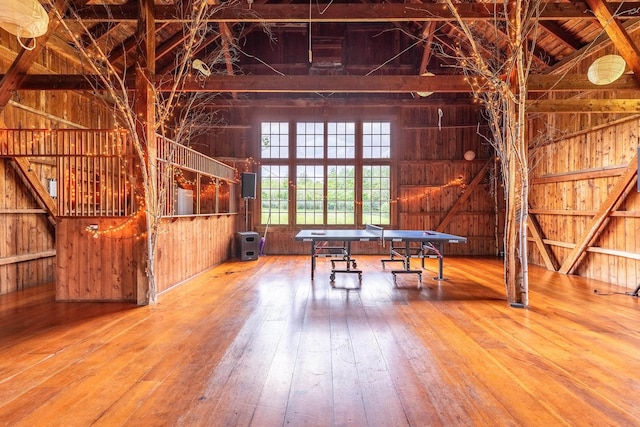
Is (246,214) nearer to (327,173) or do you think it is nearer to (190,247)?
(327,173)

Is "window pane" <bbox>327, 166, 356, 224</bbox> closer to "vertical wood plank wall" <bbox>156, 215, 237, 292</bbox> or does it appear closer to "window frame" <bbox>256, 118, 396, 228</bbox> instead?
"window frame" <bbox>256, 118, 396, 228</bbox>

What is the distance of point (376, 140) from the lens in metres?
9.48

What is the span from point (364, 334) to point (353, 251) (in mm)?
6081

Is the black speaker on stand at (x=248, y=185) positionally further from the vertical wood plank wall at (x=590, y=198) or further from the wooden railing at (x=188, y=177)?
the vertical wood plank wall at (x=590, y=198)

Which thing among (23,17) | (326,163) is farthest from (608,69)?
(326,163)

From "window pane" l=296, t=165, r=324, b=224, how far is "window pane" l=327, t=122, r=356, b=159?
608 mm

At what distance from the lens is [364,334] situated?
3.33m

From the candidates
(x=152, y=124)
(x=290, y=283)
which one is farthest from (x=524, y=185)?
(x=152, y=124)

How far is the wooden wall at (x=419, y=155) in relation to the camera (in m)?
9.30

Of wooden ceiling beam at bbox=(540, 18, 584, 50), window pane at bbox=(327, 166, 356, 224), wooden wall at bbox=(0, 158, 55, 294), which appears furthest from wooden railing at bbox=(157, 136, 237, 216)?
wooden ceiling beam at bbox=(540, 18, 584, 50)

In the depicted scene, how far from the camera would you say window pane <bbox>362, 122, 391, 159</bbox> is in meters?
9.47

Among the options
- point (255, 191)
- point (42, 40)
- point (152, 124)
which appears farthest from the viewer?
point (255, 191)

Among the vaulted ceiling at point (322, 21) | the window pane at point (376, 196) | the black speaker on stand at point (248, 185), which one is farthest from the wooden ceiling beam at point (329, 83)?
the window pane at point (376, 196)

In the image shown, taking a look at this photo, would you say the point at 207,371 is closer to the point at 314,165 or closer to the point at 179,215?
the point at 179,215
